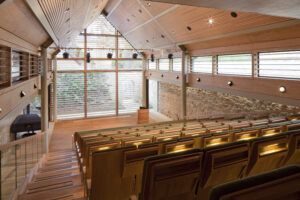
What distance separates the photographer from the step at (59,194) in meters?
3.11

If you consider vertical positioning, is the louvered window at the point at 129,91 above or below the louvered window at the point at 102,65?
below

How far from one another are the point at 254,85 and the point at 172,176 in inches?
279

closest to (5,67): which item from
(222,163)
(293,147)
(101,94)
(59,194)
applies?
(59,194)

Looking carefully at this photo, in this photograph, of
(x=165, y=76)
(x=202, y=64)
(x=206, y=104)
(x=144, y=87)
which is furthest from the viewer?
(x=144, y=87)

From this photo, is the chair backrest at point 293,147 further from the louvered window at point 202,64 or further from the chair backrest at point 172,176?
the louvered window at point 202,64

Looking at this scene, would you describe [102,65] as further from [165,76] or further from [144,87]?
[165,76]

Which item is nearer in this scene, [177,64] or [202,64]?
[202,64]

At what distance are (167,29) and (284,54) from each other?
5.14 metres

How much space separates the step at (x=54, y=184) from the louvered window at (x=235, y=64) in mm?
6724

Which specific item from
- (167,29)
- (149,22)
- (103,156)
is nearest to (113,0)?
(149,22)

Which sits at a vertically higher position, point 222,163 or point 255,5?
point 255,5

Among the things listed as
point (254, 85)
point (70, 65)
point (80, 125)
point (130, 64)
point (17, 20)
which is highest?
point (130, 64)

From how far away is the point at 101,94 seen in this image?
51.8ft

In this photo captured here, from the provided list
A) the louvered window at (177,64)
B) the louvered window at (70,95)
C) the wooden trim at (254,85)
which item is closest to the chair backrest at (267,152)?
the wooden trim at (254,85)
